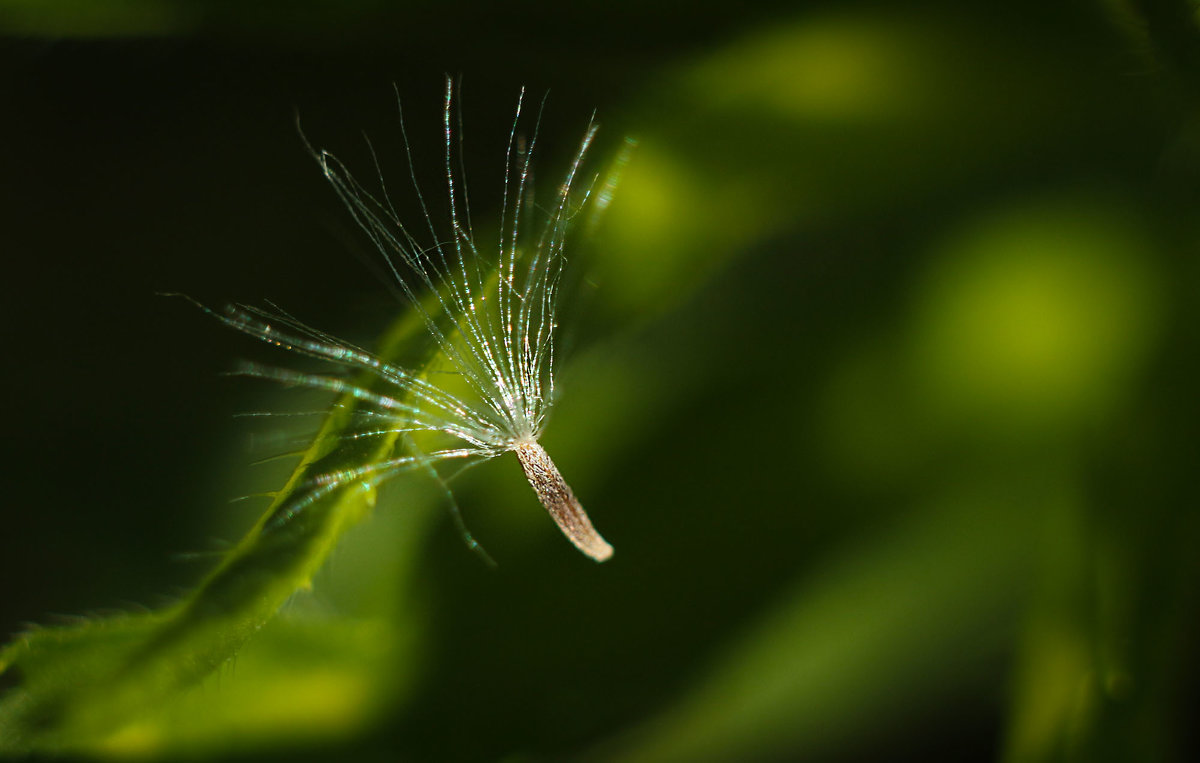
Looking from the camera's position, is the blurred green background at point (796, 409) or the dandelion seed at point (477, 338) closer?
the dandelion seed at point (477, 338)

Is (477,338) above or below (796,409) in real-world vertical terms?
above

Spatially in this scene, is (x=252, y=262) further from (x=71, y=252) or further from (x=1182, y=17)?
(x=1182, y=17)

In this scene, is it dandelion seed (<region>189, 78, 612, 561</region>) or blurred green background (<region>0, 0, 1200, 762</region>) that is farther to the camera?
blurred green background (<region>0, 0, 1200, 762</region>)

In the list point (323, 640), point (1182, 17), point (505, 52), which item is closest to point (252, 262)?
point (505, 52)

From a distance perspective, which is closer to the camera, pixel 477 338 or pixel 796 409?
pixel 477 338
